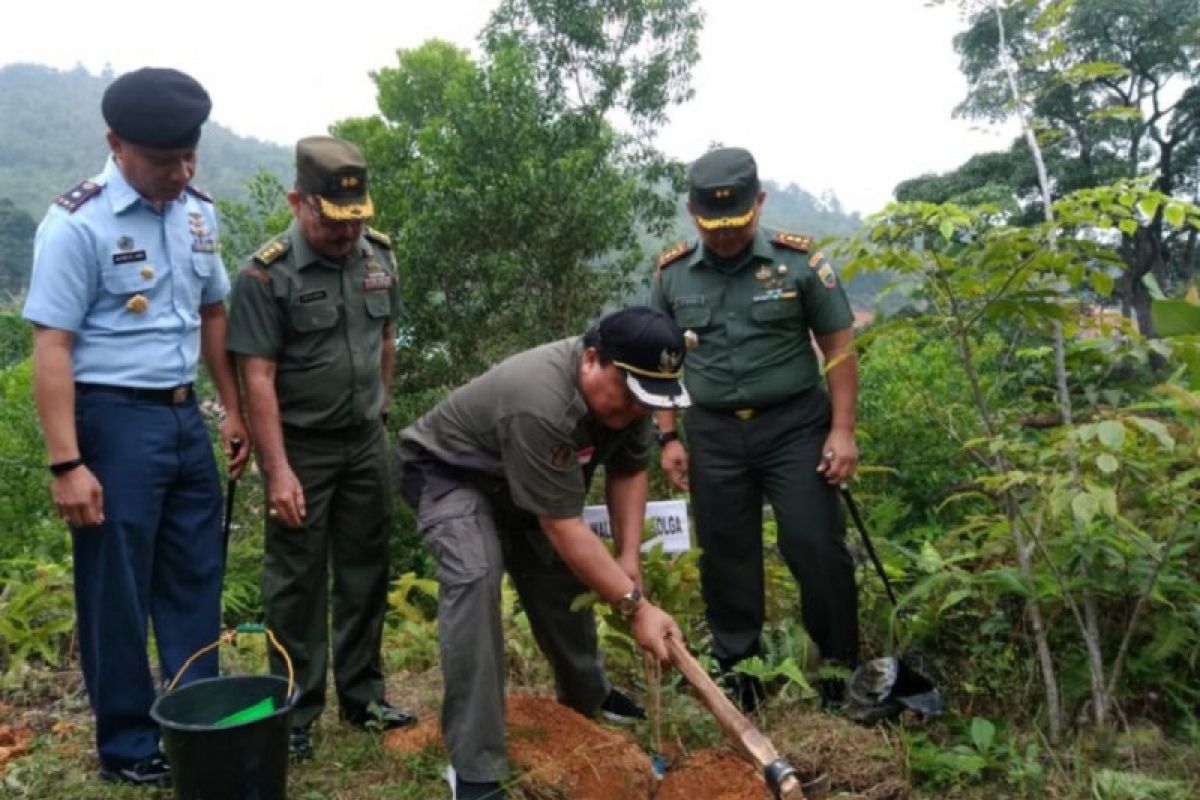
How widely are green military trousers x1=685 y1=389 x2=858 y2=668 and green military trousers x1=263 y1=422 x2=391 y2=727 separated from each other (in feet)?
3.70

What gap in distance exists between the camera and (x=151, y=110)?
292cm

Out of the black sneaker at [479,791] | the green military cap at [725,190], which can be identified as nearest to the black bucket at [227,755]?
the black sneaker at [479,791]

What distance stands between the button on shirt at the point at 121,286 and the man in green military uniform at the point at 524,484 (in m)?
0.76

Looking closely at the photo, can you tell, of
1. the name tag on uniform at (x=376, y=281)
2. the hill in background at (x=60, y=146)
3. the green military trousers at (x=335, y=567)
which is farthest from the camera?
the hill in background at (x=60, y=146)

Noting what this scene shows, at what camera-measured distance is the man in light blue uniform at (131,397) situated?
2.89 m

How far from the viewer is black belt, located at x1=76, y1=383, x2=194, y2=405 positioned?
2.99 m

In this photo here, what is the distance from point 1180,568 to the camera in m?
3.32

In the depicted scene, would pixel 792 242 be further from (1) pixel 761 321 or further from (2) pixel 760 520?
(2) pixel 760 520

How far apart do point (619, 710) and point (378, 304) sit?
161 centimetres

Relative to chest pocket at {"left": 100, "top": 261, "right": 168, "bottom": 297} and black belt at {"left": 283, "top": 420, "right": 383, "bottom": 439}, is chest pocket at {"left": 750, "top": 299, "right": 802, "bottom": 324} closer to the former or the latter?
black belt at {"left": 283, "top": 420, "right": 383, "bottom": 439}

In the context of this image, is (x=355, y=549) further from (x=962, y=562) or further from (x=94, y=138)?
(x=94, y=138)

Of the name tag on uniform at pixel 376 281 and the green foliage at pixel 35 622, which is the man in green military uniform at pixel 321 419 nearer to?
the name tag on uniform at pixel 376 281

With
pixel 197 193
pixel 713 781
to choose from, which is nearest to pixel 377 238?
pixel 197 193

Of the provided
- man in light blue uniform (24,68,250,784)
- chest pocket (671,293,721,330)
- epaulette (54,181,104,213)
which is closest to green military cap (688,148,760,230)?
chest pocket (671,293,721,330)
